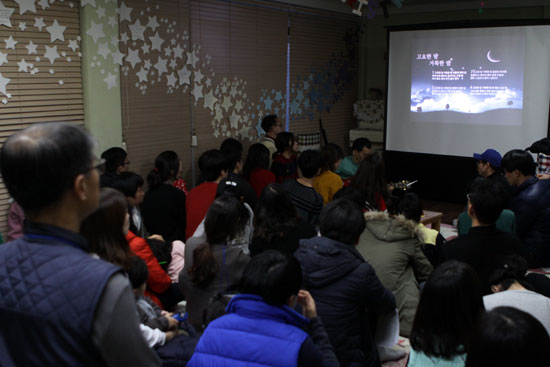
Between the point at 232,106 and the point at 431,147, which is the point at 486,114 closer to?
the point at 431,147

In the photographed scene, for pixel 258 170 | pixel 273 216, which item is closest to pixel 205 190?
pixel 273 216

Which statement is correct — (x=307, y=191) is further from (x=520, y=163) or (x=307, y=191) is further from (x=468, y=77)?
(x=468, y=77)

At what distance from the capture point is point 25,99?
4359 millimetres

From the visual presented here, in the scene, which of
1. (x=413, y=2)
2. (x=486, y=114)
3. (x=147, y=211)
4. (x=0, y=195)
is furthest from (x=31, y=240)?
(x=413, y=2)

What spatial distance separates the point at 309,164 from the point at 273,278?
2493 millimetres

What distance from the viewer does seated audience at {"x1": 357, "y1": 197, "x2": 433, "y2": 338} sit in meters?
2.93

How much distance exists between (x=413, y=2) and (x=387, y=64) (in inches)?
44.3

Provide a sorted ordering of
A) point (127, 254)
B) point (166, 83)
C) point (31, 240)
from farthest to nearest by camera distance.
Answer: point (166, 83), point (127, 254), point (31, 240)

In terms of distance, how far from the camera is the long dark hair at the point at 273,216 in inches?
122

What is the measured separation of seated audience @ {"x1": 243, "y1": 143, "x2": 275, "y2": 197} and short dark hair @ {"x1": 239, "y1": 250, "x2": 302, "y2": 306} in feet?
10.5

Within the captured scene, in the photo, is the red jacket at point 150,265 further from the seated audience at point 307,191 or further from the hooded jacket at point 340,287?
the seated audience at point 307,191

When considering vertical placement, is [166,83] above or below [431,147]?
above

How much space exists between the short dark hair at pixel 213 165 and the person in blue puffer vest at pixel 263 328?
2367 mm

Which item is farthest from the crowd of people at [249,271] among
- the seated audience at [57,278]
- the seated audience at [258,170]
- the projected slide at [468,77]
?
the projected slide at [468,77]
